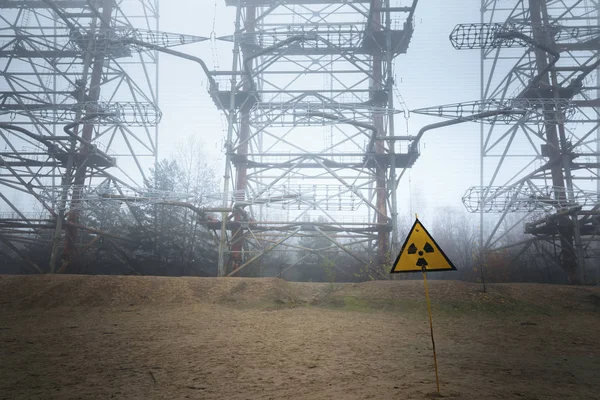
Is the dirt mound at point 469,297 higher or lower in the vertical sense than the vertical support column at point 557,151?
lower

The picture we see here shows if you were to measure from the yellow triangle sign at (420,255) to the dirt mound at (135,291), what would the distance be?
7.40 meters

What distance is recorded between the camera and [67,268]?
17125 mm

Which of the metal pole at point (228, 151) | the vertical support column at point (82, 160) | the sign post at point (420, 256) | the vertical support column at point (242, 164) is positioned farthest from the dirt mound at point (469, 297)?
the vertical support column at point (82, 160)

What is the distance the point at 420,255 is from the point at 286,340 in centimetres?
396

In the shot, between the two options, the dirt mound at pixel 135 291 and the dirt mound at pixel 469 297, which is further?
the dirt mound at pixel 135 291

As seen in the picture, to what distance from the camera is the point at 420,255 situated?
167 inches

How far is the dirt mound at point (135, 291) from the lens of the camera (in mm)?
10398

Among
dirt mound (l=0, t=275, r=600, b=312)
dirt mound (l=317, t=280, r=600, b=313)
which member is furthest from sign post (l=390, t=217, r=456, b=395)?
dirt mound (l=0, t=275, r=600, b=312)

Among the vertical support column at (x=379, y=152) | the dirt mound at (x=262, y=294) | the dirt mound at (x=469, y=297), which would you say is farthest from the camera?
the vertical support column at (x=379, y=152)

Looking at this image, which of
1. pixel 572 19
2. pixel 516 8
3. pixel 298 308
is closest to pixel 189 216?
pixel 298 308

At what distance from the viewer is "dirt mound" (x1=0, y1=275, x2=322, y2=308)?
34.1 feet

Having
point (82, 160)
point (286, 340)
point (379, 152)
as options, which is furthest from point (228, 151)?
point (286, 340)

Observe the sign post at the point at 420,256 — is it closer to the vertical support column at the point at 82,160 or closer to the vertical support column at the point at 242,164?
the vertical support column at the point at 242,164

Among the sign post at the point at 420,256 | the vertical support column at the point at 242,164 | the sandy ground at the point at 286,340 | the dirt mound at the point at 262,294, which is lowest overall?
the sandy ground at the point at 286,340
